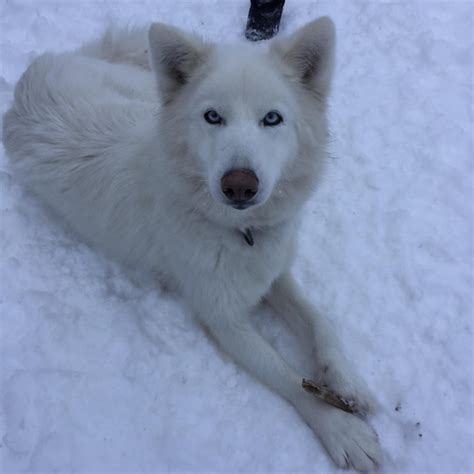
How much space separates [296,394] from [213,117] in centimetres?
164

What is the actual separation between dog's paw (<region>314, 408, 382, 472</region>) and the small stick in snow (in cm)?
4

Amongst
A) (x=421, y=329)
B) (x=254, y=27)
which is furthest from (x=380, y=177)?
(x=254, y=27)

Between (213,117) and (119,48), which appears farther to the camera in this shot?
(119,48)

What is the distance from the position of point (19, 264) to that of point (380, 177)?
2.93 m

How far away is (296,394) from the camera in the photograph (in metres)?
2.63

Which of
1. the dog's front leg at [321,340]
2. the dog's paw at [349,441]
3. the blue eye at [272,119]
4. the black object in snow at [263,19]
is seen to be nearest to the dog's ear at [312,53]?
the blue eye at [272,119]

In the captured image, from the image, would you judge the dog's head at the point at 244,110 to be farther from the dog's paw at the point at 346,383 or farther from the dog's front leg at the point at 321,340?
the dog's paw at the point at 346,383

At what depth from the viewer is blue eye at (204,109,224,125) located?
7.51ft

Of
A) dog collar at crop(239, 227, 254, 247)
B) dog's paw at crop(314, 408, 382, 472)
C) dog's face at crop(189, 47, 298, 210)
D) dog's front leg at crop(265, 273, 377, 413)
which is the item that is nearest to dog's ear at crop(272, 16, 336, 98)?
dog's face at crop(189, 47, 298, 210)

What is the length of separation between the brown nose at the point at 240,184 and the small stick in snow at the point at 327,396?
1.21m

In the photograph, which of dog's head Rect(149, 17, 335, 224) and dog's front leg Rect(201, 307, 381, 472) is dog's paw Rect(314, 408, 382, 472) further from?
dog's head Rect(149, 17, 335, 224)

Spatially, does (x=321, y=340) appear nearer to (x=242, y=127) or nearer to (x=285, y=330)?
(x=285, y=330)

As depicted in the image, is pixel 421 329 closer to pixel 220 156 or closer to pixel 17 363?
pixel 220 156

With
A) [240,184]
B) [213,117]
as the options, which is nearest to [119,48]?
[213,117]
